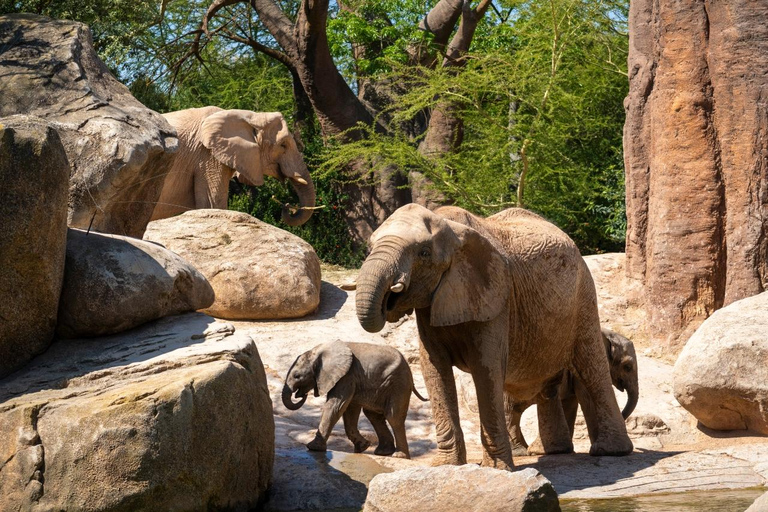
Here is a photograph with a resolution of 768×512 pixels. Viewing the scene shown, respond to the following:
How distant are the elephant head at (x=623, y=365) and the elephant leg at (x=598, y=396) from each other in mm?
649

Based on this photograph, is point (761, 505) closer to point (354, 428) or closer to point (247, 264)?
point (354, 428)

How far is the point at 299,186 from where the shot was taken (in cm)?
1598

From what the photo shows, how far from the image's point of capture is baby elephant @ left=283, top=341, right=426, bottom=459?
877 cm

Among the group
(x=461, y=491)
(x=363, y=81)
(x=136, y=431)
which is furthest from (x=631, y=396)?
(x=363, y=81)

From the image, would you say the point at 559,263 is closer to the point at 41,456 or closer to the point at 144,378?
the point at 144,378

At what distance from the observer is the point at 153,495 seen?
575cm

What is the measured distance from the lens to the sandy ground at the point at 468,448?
714 centimetres

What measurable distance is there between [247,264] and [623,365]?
4.46 metres

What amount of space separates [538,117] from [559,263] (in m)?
7.60

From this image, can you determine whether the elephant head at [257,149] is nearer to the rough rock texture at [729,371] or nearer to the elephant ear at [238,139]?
the elephant ear at [238,139]

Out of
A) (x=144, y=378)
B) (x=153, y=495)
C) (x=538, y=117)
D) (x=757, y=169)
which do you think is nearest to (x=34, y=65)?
(x=144, y=378)

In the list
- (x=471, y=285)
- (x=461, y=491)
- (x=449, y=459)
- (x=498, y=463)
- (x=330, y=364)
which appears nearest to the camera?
(x=461, y=491)

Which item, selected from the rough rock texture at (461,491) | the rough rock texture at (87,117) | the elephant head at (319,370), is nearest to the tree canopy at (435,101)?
the rough rock texture at (87,117)

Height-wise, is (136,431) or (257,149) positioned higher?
(257,149)
